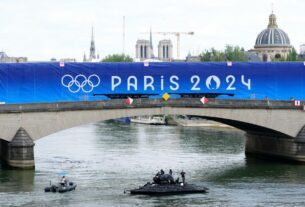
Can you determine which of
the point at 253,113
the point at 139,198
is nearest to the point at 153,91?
the point at 253,113

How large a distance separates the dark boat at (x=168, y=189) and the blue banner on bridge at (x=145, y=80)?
22.9m

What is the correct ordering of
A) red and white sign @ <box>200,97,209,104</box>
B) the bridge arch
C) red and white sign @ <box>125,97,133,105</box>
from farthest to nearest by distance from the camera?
red and white sign @ <box>200,97,209,104</box>
red and white sign @ <box>125,97,133,105</box>
the bridge arch

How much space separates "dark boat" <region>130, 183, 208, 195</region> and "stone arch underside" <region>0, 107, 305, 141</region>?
19.6 meters

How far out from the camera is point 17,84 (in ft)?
374

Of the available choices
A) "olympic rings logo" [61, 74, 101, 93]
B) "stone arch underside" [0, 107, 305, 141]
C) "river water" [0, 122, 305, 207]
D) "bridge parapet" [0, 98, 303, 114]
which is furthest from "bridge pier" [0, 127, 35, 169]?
"olympic rings logo" [61, 74, 101, 93]

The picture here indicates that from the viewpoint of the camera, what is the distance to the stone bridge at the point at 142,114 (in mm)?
110000

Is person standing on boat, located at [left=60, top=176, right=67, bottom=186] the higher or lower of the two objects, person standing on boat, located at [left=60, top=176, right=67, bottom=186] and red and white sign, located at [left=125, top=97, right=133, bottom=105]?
the lower

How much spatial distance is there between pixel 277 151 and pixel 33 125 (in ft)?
90.2

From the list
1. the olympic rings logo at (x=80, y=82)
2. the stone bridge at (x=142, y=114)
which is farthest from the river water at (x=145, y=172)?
the olympic rings logo at (x=80, y=82)

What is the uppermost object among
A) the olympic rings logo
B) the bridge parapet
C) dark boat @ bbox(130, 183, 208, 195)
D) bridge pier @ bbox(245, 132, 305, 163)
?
the olympic rings logo

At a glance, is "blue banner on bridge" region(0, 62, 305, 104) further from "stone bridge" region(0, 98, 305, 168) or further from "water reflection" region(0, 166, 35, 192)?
"water reflection" region(0, 166, 35, 192)

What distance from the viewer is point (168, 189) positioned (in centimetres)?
9556

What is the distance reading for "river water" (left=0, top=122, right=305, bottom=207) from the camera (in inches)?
3620

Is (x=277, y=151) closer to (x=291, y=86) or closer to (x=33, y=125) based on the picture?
(x=291, y=86)
